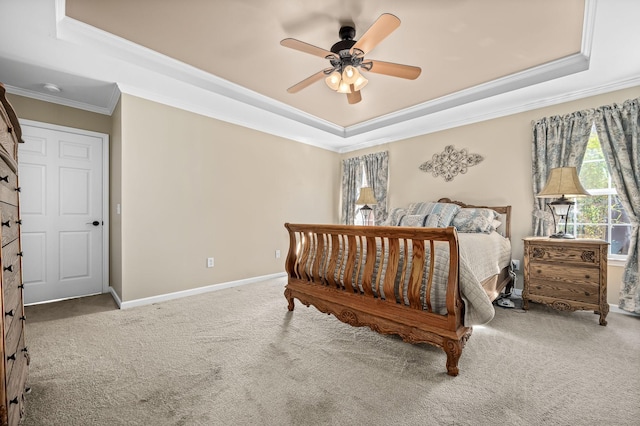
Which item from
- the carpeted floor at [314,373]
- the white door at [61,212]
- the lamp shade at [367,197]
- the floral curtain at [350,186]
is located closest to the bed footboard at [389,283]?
the carpeted floor at [314,373]

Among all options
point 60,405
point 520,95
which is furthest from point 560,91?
point 60,405

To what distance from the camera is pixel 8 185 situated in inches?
49.6

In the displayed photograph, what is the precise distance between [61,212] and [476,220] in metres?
4.89

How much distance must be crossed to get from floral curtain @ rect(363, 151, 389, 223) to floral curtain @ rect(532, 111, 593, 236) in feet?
6.65

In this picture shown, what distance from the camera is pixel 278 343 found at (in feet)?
6.90

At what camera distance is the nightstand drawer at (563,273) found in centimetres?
253

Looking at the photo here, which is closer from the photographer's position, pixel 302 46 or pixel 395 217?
pixel 302 46

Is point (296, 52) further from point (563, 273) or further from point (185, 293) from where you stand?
point (563, 273)

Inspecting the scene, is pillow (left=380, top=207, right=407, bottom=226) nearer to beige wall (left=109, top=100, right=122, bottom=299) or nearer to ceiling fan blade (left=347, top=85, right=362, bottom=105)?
ceiling fan blade (left=347, top=85, right=362, bottom=105)

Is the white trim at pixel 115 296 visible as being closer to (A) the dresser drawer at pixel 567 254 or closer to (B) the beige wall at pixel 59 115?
(B) the beige wall at pixel 59 115

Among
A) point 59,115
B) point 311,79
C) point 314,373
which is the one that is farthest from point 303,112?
point 314,373

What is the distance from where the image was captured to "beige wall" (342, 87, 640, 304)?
3.14 metres

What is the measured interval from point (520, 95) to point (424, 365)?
309 centimetres

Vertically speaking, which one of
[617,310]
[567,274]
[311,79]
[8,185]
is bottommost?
[617,310]
